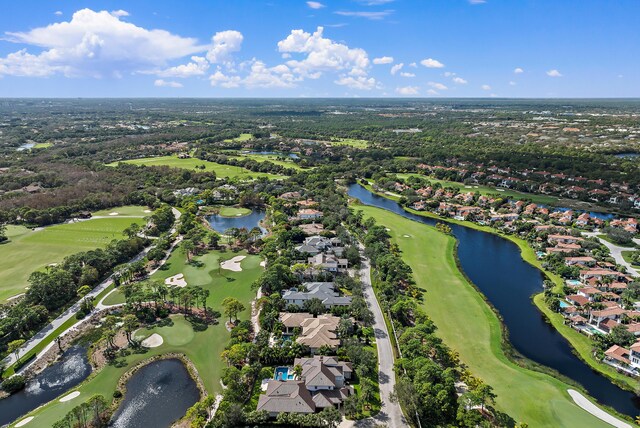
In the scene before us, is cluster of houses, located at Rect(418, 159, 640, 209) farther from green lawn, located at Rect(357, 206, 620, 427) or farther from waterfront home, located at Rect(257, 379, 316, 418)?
waterfront home, located at Rect(257, 379, 316, 418)

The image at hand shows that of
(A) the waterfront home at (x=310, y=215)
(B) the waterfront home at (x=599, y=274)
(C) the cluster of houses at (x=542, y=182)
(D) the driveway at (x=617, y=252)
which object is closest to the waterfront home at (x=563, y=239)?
(D) the driveway at (x=617, y=252)

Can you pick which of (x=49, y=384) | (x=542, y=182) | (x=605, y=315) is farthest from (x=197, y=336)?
(x=542, y=182)

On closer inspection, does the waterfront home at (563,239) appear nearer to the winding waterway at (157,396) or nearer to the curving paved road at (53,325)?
the winding waterway at (157,396)

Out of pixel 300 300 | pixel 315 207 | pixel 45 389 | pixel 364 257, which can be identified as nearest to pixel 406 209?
pixel 315 207

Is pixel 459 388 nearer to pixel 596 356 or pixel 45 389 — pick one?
pixel 596 356

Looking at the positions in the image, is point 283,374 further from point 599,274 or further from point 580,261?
point 580,261

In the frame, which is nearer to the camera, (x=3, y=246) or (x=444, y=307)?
(x=444, y=307)
